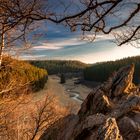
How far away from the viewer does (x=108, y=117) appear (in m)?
9.70

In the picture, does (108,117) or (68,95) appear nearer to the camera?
(108,117)

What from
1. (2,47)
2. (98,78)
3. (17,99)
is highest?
(2,47)

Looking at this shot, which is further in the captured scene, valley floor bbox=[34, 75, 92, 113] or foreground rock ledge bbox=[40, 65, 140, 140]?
valley floor bbox=[34, 75, 92, 113]

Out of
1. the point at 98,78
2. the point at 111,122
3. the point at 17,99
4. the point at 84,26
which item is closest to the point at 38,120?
the point at 17,99

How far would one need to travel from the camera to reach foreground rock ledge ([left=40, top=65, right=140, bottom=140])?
796 centimetres

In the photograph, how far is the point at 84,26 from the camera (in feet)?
34.6

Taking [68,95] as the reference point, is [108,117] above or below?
above

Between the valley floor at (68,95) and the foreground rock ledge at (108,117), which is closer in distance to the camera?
the foreground rock ledge at (108,117)

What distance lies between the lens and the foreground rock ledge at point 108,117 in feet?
26.1

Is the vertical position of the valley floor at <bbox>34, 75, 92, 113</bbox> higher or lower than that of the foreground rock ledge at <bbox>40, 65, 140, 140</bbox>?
lower

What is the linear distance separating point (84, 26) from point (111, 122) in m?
3.67

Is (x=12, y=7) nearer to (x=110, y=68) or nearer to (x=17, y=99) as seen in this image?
(x=17, y=99)

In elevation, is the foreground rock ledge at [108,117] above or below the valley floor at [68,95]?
above

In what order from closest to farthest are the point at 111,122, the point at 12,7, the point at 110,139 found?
1. the point at 110,139
2. the point at 111,122
3. the point at 12,7
